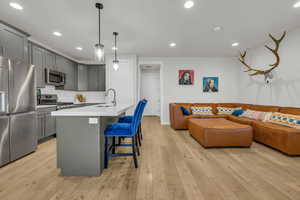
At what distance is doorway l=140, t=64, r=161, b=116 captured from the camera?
7.34 meters

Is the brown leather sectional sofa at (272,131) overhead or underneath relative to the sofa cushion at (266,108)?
underneath

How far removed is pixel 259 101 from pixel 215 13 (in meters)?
3.22

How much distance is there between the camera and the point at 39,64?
3.52 metres

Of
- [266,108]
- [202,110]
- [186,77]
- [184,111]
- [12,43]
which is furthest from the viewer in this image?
[186,77]

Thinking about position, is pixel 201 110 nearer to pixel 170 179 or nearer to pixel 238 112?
pixel 238 112

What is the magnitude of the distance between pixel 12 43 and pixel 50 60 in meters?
1.35

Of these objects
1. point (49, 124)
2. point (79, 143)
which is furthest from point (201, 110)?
point (49, 124)

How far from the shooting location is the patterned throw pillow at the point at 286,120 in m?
2.62

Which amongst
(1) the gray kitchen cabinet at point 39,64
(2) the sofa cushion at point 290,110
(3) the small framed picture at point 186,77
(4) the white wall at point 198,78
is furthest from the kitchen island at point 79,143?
(3) the small framed picture at point 186,77

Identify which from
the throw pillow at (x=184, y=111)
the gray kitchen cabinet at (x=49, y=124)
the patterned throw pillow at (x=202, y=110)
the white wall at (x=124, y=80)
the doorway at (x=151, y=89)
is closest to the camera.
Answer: the gray kitchen cabinet at (x=49, y=124)

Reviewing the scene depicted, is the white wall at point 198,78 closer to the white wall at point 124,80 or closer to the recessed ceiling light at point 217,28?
the white wall at point 124,80

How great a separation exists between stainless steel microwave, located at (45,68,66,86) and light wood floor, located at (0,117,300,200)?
208 cm

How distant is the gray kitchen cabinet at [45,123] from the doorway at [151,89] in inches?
175

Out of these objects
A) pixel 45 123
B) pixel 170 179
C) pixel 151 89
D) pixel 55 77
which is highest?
pixel 55 77
